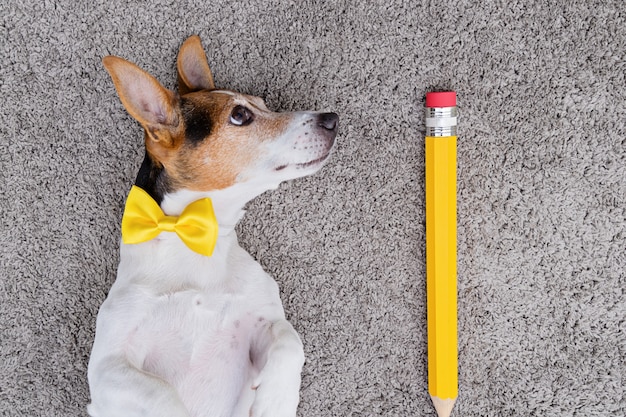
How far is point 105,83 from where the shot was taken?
1.84 metres

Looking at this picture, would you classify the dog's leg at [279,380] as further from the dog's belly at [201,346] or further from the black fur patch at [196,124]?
the black fur patch at [196,124]

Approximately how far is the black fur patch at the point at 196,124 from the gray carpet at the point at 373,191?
1.22ft

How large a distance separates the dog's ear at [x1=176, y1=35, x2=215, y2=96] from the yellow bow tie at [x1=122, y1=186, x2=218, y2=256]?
36 cm

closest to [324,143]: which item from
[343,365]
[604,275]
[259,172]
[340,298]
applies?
[259,172]

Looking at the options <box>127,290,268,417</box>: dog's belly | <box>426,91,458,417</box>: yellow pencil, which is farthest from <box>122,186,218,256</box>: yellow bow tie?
<box>426,91,458,417</box>: yellow pencil

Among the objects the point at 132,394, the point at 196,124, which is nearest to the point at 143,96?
the point at 196,124

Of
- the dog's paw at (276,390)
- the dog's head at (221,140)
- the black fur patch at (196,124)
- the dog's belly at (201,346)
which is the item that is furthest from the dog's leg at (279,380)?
the black fur patch at (196,124)

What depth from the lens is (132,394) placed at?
136 cm

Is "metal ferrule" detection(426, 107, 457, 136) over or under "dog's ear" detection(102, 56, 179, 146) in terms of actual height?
under

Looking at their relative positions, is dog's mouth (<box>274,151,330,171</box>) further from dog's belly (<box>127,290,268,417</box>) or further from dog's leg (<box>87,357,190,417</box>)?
dog's leg (<box>87,357,190,417</box>)

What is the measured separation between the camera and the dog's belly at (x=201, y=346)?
59.1 inches

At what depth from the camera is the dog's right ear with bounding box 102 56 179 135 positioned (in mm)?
→ 1359

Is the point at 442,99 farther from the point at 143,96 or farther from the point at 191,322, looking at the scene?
the point at 191,322

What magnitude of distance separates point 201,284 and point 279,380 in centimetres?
33
